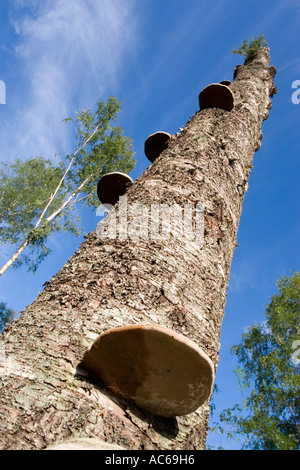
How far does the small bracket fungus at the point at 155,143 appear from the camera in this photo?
3.46 m

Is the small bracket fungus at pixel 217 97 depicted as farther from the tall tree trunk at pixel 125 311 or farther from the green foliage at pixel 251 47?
the green foliage at pixel 251 47

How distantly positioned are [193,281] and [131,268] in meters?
0.32

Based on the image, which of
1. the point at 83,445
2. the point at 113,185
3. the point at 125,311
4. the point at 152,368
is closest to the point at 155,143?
the point at 113,185

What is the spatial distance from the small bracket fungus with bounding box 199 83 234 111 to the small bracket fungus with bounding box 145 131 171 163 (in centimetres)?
50

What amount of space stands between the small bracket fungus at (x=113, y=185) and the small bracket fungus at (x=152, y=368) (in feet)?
6.17

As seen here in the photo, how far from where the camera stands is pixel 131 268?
150 centimetres

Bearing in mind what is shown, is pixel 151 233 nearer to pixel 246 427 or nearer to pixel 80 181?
pixel 246 427

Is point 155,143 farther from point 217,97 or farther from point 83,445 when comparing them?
point 83,445

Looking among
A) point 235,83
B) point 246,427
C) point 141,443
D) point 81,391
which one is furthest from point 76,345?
point 246,427

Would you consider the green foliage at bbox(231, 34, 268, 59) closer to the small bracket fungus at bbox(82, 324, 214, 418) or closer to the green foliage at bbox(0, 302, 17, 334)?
the small bracket fungus at bbox(82, 324, 214, 418)

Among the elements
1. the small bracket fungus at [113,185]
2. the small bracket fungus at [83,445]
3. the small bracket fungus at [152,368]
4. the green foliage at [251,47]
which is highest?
the green foliage at [251,47]

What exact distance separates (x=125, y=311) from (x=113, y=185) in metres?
1.76

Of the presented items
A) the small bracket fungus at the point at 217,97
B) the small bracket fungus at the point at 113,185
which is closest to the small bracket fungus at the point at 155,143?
the small bracket fungus at the point at 217,97

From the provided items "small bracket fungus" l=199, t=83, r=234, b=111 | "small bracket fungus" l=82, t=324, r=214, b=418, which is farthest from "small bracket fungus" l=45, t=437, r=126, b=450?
"small bracket fungus" l=199, t=83, r=234, b=111
